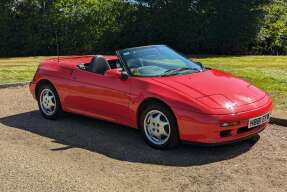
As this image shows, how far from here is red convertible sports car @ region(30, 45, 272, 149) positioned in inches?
257

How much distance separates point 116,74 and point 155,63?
60cm

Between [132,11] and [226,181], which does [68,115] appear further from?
[132,11]

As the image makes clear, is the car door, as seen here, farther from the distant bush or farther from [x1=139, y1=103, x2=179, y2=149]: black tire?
the distant bush

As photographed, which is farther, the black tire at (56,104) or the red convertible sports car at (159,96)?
the black tire at (56,104)

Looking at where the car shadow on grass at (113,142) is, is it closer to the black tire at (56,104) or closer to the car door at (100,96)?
the black tire at (56,104)

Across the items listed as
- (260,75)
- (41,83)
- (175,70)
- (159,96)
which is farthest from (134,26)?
(159,96)

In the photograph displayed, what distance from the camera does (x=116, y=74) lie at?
7637mm

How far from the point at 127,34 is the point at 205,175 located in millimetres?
16755

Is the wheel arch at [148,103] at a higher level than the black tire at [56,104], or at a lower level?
higher

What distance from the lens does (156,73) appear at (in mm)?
7488

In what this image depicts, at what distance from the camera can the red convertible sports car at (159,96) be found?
257 inches

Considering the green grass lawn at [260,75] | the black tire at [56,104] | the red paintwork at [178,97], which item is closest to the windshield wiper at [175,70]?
the red paintwork at [178,97]

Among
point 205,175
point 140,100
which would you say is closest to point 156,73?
point 140,100

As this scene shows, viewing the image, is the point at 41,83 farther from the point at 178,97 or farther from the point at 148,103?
the point at 178,97
